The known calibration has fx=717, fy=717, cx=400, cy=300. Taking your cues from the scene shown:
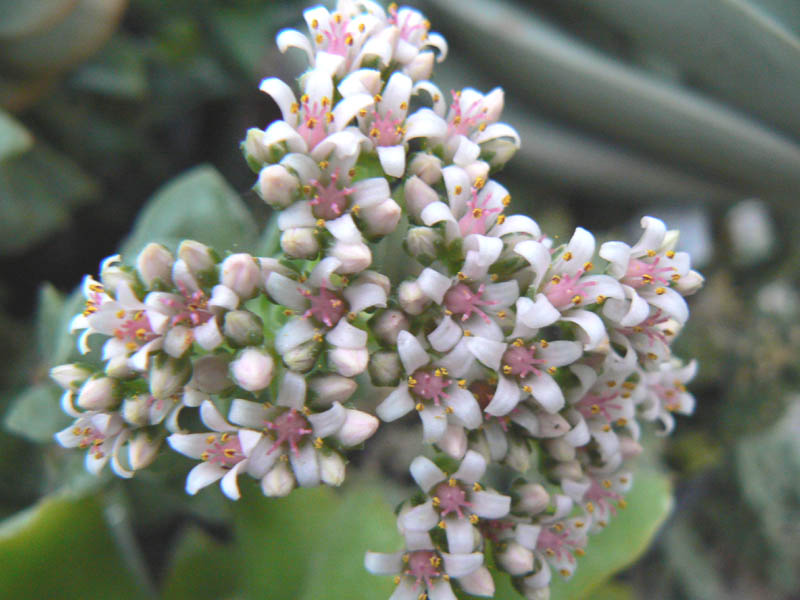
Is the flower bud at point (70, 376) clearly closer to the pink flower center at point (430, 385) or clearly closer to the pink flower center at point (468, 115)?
the pink flower center at point (430, 385)

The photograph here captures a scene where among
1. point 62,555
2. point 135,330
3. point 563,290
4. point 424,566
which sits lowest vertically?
point 62,555

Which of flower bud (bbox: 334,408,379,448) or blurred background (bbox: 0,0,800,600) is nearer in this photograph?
flower bud (bbox: 334,408,379,448)

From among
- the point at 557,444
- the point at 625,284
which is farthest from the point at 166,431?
the point at 625,284

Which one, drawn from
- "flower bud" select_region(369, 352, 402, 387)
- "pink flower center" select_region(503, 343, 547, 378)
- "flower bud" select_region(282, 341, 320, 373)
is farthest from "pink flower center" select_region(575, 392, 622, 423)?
"flower bud" select_region(282, 341, 320, 373)

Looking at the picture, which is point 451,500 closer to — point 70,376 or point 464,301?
point 464,301

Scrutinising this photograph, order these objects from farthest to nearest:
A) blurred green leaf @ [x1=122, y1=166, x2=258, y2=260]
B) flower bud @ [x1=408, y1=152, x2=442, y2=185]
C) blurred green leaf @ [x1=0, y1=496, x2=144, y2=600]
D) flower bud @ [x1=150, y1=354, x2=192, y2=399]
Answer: blurred green leaf @ [x1=122, y1=166, x2=258, y2=260]
blurred green leaf @ [x1=0, y1=496, x2=144, y2=600]
flower bud @ [x1=408, y1=152, x2=442, y2=185]
flower bud @ [x1=150, y1=354, x2=192, y2=399]

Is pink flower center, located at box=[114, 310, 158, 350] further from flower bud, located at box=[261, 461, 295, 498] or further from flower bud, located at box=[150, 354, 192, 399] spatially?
flower bud, located at box=[261, 461, 295, 498]

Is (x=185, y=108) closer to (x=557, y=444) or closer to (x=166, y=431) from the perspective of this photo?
(x=166, y=431)

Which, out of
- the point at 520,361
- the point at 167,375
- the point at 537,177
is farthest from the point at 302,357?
the point at 537,177
